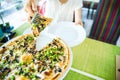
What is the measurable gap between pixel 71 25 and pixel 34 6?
1.04 ft

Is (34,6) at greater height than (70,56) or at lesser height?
greater

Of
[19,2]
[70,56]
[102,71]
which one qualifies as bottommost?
[102,71]

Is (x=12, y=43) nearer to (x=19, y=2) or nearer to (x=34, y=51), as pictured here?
(x=34, y=51)

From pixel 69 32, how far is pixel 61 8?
31 cm

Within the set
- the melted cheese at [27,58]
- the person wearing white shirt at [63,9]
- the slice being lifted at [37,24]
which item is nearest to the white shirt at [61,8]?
the person wearing white shirt at [63,9]

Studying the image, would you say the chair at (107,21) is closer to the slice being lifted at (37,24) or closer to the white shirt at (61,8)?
the white shirt at (61,8)

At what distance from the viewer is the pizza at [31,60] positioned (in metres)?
0.70

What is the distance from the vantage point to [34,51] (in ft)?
2.70

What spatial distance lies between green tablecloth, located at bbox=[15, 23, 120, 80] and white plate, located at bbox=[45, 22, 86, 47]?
8 cm

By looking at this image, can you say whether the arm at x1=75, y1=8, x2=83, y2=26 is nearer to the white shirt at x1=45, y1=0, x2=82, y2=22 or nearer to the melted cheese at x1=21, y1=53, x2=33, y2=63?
the white shirt at x1=45, y1=0, x2=82, y2=22

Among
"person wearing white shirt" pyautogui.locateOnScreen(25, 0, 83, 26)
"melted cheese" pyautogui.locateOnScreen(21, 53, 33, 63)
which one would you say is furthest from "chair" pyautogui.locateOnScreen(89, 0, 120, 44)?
"melted cheese" pyautogui.locateOnScreen(21, 53, 33, 63)

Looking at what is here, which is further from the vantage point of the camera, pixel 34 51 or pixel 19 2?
pixel 19 2

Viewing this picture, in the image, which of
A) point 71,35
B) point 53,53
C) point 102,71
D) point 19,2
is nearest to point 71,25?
point 71,35

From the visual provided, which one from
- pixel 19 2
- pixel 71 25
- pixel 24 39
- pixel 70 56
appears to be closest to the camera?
pixel 70 56
